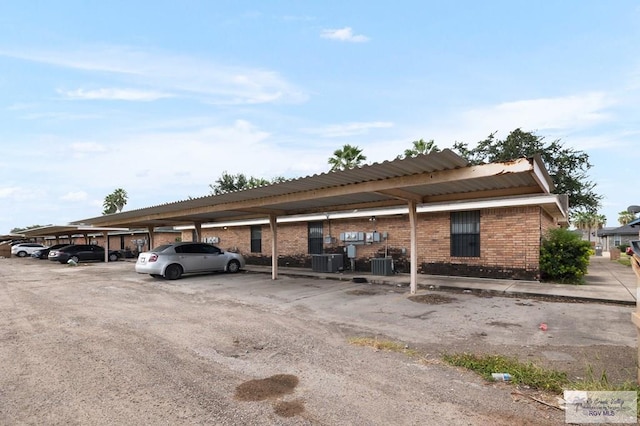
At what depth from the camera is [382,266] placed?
13922 millimetres

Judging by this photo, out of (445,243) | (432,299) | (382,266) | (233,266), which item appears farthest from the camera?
(233,266)

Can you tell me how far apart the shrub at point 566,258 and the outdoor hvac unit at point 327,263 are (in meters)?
A: 7.47

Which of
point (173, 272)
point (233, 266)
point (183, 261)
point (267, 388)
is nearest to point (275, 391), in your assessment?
point (267, 388)

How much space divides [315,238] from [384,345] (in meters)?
12.0

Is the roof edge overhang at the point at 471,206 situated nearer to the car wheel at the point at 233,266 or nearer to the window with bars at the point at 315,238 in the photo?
the window with bars at the point at 315,238

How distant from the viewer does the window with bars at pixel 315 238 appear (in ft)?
56.3

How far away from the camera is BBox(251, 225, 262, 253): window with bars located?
20.1 m

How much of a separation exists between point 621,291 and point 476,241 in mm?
4126

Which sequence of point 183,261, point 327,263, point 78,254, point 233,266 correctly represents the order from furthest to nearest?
point 78,254
point 233,266
point 327,263
point 183,261

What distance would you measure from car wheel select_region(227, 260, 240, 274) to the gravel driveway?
642 centimetres

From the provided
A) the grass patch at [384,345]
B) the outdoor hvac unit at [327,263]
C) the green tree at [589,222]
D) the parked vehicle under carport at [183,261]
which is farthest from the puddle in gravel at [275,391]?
the green tree at [589,222]

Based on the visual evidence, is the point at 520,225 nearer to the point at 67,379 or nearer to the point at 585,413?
the point at 585,413

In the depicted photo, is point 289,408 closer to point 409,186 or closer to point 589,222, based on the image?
point 409,186

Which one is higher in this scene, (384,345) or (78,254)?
(384,345)
